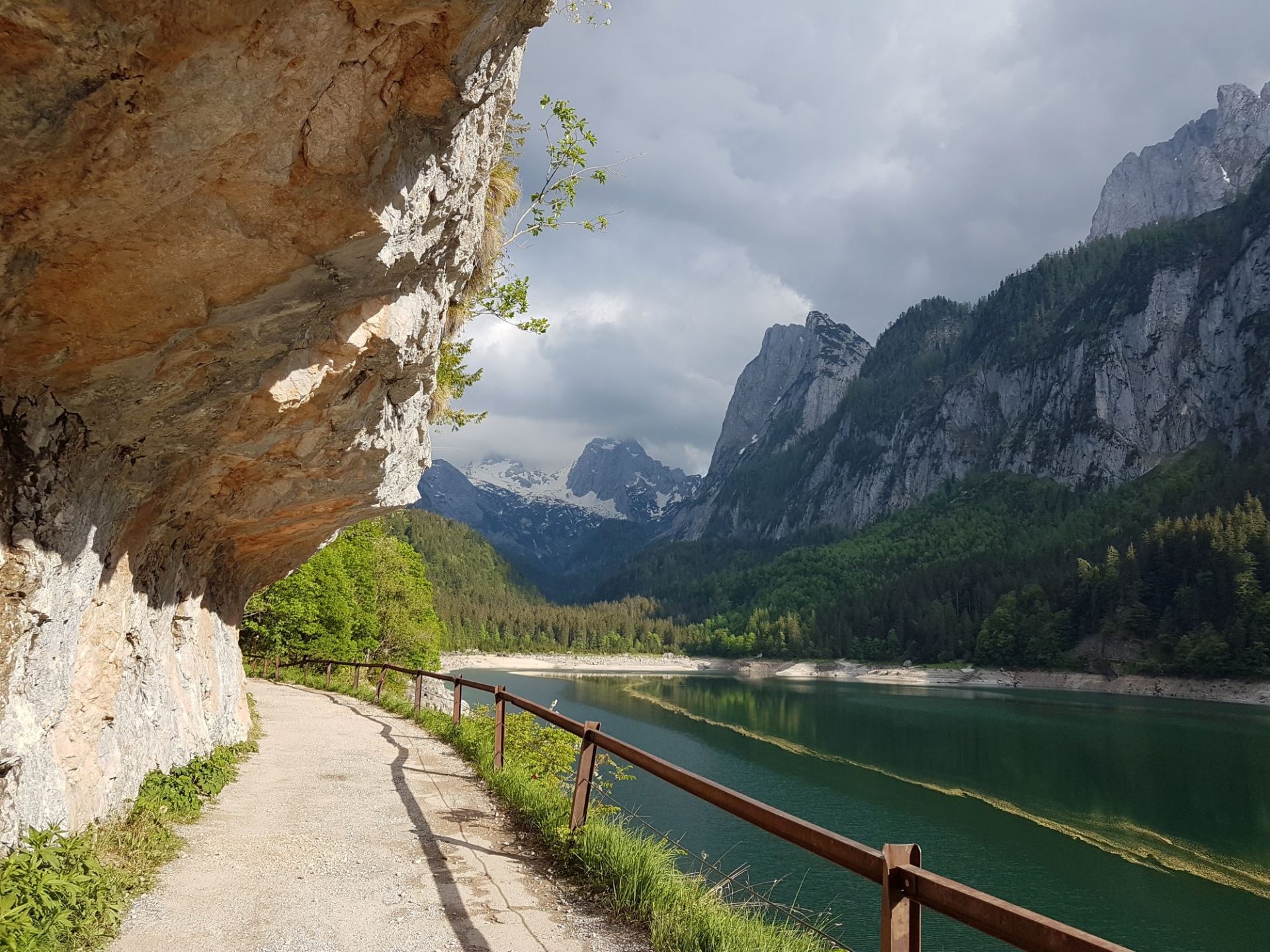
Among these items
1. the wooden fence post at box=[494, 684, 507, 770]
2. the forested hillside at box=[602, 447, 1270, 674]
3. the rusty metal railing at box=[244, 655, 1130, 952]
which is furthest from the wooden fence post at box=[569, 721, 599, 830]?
the forested hillside at box=[602, 447, 1270, 674]

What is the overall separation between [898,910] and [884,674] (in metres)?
127

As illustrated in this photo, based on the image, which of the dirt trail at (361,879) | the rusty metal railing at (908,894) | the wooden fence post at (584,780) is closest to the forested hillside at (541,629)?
the dirt trail at (361,879)

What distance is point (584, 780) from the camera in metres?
6.89

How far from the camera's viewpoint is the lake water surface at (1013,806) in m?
19.3

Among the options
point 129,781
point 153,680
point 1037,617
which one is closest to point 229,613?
point 153,680

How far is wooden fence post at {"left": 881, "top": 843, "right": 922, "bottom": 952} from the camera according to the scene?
3.39 m

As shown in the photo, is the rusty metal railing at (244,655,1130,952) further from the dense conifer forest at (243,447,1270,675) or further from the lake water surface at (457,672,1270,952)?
the dense conifer forest at (243,447,1270,675)

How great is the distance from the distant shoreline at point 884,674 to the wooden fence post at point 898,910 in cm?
9505

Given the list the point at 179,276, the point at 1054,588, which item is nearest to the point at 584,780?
the point at 179,276

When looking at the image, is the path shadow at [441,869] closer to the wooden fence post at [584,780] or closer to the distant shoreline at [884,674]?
the wooden fence post at [584,780]

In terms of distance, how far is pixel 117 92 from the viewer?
351 cm

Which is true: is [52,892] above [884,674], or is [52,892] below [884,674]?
above

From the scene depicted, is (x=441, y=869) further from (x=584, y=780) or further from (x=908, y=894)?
(x=908, y=894)

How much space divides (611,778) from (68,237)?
88.7ft
